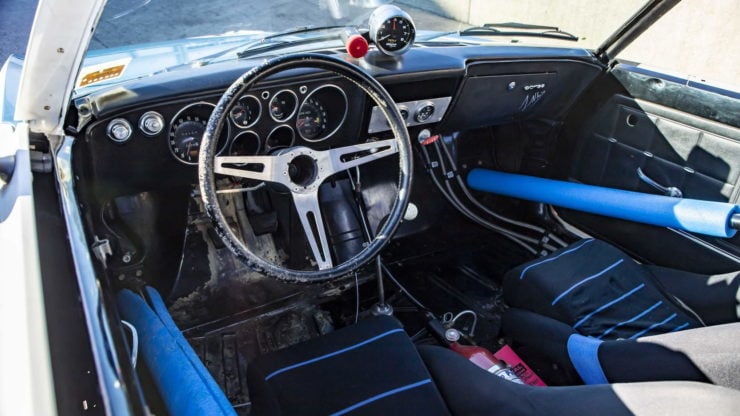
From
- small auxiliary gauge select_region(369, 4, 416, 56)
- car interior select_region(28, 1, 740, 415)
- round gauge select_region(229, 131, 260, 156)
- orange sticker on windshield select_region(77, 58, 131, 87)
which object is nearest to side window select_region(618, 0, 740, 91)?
car interior select_region(28, 1, 740, 415)

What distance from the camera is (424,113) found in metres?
2.17

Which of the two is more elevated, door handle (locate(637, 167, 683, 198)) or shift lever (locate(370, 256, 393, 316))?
door handle (locate(637, 167, 683, 198))

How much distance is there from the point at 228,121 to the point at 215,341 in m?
0.94

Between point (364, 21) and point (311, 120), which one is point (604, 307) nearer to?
point (311, 120)

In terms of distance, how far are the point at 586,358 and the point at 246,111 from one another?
1.16 meters

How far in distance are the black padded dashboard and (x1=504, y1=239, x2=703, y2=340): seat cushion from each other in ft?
2.31

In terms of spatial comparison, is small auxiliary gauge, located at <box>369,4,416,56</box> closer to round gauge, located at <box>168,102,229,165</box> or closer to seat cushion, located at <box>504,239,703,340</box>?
round gauge, located at <box>168,102,229,165</box>

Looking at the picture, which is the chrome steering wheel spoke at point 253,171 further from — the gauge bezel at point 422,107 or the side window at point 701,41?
the side window at point 701,41

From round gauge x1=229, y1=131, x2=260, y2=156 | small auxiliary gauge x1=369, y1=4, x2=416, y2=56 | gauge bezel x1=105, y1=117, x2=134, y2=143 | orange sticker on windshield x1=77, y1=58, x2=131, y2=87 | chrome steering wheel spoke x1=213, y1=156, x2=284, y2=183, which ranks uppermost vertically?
small auxiliary gauge x1=369, y1=4, x2=416, y2=56

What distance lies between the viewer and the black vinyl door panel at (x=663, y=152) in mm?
1950

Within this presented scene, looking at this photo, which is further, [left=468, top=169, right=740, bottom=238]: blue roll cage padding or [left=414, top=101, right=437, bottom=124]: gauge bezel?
[left=414, top=101, right=437, bottom=124]: gauge bezel

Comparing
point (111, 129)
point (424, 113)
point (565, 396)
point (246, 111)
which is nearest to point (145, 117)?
point (111, 129)

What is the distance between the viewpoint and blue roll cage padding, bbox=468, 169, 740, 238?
1874mm

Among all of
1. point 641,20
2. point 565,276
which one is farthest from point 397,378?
point 641,20
